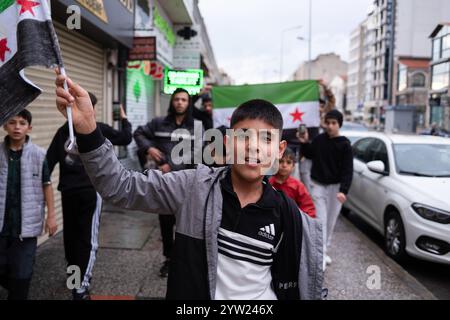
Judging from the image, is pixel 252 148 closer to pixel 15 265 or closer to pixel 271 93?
pixel 15 265

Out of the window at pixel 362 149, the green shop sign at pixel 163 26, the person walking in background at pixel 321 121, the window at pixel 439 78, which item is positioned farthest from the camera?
the window at pixel 439 78

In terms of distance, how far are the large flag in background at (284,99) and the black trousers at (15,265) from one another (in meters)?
3.41

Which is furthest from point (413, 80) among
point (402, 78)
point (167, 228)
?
point (167, 228)

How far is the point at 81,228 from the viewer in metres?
3.77

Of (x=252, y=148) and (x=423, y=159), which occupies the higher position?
(x=252, y=148)

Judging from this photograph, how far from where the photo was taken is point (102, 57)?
7926 millimetres

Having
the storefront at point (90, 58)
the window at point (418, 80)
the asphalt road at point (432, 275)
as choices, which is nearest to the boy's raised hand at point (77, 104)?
the storefront at point (90, 58)

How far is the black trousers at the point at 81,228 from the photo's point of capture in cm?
375

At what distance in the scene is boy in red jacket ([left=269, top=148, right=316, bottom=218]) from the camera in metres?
3.57

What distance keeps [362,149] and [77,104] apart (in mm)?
6819

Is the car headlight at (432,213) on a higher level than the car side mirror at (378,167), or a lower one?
lower

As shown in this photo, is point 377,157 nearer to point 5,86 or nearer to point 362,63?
point 5,86

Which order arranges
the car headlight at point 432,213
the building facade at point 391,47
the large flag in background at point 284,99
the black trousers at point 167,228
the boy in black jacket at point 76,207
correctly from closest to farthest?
the boy in black jacket at point 76,207 < the black trousers at point 167,228 < the car headlight at point 432,213 < the large flag in background at point 284,99 < the building facade at point 391,47

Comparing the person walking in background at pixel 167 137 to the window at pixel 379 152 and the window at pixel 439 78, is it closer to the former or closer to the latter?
the window at pixel 379 152
